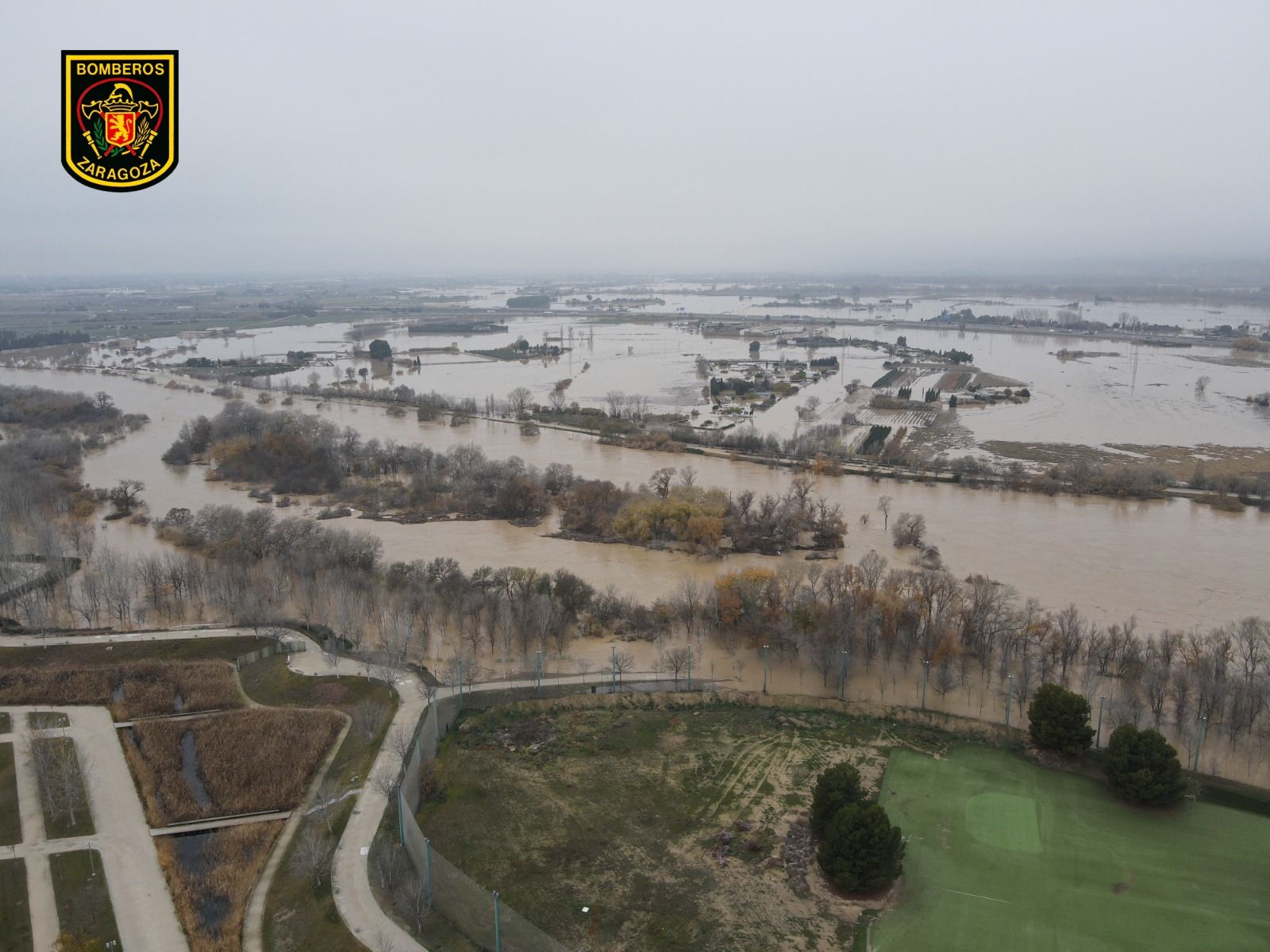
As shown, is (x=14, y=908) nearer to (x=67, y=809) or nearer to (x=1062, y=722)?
(x=67, y=809)

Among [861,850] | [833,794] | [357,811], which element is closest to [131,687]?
[357,811]

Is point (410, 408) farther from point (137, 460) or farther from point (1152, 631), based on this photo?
point (1152, 631)

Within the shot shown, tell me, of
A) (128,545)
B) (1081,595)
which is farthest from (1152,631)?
(128,545)

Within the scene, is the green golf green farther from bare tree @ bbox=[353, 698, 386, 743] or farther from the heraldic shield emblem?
the heraldic shield emblem

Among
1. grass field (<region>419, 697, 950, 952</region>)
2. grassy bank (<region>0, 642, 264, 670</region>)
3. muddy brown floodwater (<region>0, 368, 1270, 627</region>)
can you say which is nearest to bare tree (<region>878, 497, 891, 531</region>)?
muddy brown floodwater (<region>0, 368, 1270, 627</region>)

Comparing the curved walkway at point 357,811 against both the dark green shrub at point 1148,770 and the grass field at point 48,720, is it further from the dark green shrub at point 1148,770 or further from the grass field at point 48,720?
the dark green shrub at point 1148,770
